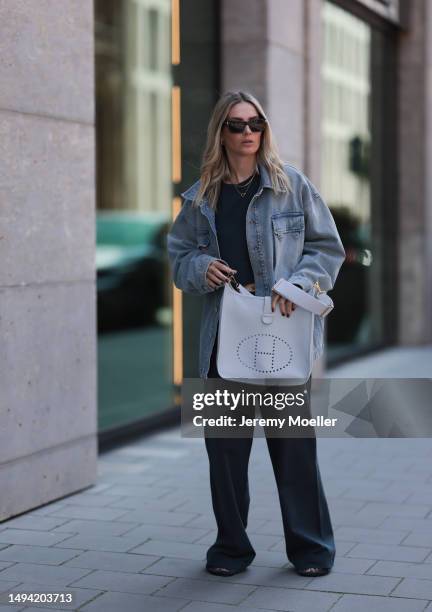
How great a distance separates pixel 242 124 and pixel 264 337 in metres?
0.84

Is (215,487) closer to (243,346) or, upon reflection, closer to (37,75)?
(243,346)

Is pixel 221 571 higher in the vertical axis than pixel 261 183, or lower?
lower

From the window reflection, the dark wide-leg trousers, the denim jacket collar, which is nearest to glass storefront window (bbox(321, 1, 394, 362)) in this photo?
the window reflection

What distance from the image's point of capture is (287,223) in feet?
14.2

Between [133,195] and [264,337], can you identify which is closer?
[264,337]

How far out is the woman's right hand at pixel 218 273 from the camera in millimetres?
4219

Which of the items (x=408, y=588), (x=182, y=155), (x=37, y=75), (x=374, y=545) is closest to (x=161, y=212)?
(x=182, y=155)

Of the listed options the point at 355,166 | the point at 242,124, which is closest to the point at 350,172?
the point at 355,166

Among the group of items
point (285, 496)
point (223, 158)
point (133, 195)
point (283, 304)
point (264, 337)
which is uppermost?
point (133, 195)

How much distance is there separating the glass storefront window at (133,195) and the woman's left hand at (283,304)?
465 cm

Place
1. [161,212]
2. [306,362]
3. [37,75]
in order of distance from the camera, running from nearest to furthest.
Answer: [306,362] < [37,75] < [161,212]

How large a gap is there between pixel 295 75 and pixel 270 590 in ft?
18.3

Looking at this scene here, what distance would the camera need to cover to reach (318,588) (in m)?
4.27

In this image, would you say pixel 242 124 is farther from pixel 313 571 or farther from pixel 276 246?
pixel 313 571
